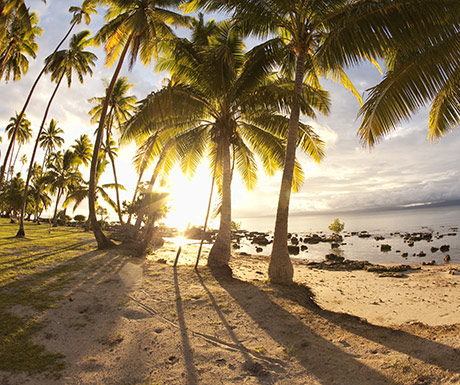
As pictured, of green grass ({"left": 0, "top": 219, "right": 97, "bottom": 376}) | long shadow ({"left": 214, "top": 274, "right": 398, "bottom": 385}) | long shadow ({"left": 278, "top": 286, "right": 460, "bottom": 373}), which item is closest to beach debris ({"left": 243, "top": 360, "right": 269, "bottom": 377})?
long shadow ({"left": 214, "top": 274, "right": 398, "bottom": 385})

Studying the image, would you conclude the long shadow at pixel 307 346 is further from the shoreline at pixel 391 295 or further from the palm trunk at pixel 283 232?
the shoreline at pixel 391 295

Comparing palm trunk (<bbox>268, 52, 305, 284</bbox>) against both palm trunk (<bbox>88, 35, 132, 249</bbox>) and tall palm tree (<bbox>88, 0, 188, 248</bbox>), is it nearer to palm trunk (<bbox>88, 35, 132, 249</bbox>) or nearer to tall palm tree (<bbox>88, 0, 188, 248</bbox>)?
tall palm tree (<bbox>88, 0, 188, 248</bbox>)

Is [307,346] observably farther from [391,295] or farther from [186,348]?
[391,295]

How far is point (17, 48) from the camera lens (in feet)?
60.9

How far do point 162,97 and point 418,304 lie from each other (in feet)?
38.1

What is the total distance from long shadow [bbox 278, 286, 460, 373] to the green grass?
17.5ft

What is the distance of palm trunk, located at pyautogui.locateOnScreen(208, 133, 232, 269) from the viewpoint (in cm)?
1109

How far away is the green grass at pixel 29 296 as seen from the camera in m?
3.70

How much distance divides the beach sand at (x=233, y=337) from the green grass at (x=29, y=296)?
0.19 meters

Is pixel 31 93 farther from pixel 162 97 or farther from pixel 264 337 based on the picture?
pixel 264 337

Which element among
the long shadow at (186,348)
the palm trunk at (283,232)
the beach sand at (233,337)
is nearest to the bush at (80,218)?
the beach sand at (233,337)

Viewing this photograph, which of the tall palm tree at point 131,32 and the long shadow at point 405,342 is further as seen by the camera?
the tall palm tree at point 131,32

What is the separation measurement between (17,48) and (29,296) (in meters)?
20.7

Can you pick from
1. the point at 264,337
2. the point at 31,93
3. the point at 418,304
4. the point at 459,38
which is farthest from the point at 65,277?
the point at 31,93
